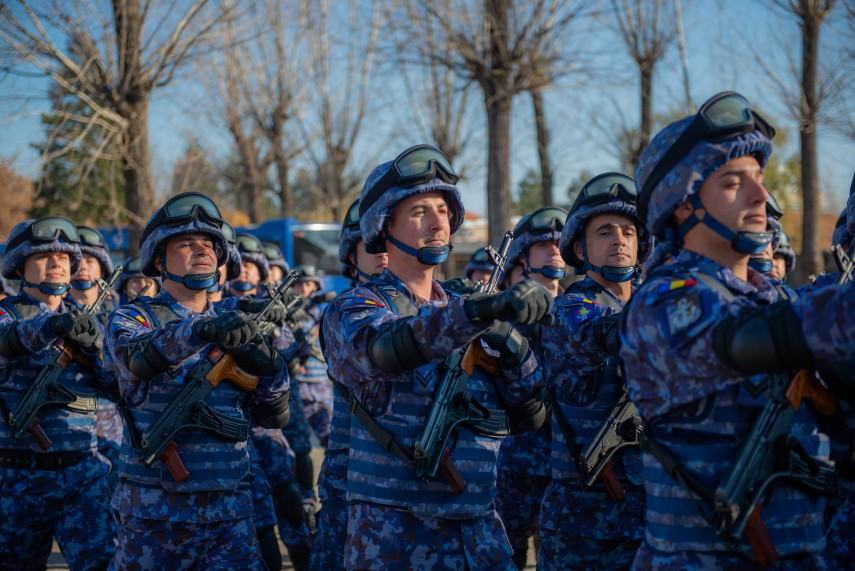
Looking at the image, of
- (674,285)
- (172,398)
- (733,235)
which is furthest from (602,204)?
(172,398)

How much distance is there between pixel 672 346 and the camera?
9.20 ft

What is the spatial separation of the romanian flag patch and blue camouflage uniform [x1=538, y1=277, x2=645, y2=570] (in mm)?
1629

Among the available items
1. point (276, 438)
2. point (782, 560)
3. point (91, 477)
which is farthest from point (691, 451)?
point (276, 438)

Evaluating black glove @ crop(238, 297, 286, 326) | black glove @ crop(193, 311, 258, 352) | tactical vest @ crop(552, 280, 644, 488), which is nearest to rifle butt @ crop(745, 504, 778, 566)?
tactical vest @ crop(552, 280, 644, 488)

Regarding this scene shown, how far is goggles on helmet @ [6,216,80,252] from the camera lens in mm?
6469

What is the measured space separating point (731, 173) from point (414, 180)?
4.50 ft

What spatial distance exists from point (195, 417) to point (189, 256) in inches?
35.3

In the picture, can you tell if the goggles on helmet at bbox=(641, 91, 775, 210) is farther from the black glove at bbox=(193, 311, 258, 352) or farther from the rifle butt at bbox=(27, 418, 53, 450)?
the rifle butt at bbox=(27, 418, 53, 450)

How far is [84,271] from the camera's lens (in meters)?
8.25

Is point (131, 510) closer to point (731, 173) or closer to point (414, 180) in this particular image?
point (414, 180)

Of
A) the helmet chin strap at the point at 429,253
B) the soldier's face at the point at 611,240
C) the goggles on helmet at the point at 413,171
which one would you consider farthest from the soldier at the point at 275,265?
the helmet chin strap at the point at 429,253

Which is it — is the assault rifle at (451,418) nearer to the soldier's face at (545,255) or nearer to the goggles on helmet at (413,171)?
the goggles on helmet at (413,171)

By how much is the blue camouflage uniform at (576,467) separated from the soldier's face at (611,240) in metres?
0.21

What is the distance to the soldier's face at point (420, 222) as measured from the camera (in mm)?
3902
